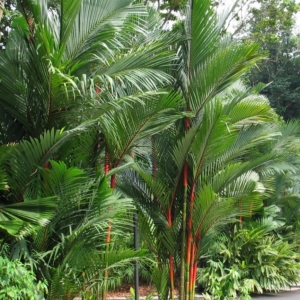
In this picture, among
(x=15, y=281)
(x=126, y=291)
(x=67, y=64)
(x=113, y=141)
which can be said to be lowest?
(x=15, y=281)

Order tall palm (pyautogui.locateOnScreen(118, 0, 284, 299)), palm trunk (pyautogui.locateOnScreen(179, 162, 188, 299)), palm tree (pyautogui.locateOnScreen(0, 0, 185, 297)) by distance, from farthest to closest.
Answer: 1. palm trunk (pyautogui.locateOnScreen(179, 162, 188, 299))
2. tall palm (pyautogui.locateOnScreen(118, 0, 284, 299))
3. palm tree (pyautogui.locateOnScreen(0, 0, 185, 297))

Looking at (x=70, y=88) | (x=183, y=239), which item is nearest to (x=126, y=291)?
(x=183, y=239)

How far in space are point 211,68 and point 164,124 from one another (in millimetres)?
1037

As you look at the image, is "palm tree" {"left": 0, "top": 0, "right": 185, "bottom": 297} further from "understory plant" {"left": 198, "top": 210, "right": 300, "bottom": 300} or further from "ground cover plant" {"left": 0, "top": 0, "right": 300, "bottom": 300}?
"understory plant" {"left": 198, "top": 210, "right": 300, "bottom": 300}

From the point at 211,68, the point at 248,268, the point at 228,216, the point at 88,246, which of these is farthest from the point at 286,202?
the point at 88,246

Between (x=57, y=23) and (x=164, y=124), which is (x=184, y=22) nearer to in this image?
(x=164, y=124)

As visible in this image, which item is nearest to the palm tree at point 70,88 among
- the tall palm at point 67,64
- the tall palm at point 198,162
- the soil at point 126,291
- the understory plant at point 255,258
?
the tall palm at point 67,64

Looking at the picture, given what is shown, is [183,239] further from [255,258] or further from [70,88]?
[255,258]

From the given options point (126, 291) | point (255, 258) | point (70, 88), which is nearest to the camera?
point (70, 88)

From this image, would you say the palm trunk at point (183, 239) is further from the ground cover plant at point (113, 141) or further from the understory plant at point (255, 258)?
the understory plant at point (255, 258)

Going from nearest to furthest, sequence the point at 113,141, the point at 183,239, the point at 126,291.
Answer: the point at 113,141, the point at 183,239, the point at 126,291

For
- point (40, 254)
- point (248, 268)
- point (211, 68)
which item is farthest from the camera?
point (248, 268)

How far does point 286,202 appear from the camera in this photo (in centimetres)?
1221

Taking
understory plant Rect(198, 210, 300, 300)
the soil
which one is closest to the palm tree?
understory plant Rect(198, 210, 300, 300)
